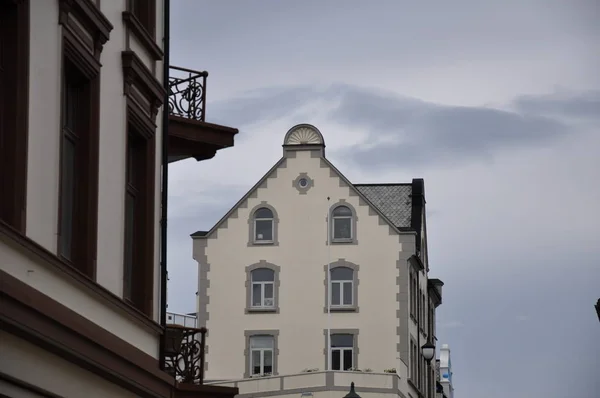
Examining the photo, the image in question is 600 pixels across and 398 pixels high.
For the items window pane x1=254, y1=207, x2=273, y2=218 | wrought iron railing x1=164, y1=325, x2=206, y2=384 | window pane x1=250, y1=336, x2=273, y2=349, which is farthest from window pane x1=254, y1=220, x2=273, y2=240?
wrought iron railing x1=164, y1=325, x2=206, y2=384

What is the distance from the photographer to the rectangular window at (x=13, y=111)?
11.7 meters

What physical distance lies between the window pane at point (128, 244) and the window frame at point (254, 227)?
4036 centimetres

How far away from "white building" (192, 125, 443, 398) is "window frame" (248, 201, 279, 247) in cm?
4

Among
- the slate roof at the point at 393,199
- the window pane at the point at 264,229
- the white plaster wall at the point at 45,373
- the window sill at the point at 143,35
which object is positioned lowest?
the white plaster wall at the point at 45,373

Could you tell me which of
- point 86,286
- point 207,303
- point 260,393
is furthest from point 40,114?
point 207,303

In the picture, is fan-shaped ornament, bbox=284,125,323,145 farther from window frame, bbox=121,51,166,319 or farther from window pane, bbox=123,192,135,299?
window pane, bbox=123,192,135,299

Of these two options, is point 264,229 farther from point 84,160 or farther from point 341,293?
point 84,160

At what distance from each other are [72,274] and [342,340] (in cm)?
4342

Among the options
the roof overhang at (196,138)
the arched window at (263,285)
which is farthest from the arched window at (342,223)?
the roof overhang at (196,138)

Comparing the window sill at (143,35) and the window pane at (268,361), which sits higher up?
the window pane at (268,361)

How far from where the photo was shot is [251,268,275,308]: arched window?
57062mm

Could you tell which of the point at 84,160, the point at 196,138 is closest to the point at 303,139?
the point at 196,138

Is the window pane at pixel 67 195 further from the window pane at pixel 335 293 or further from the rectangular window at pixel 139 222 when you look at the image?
the window pane at pixel 335 293

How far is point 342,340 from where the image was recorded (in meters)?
56.1
